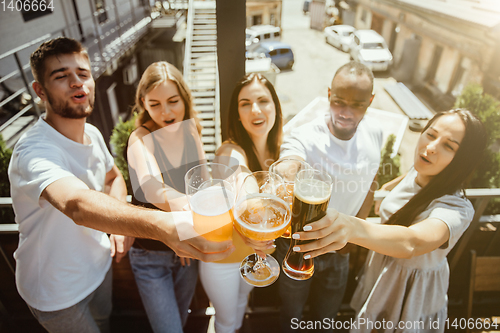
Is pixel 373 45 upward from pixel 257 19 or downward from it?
downward

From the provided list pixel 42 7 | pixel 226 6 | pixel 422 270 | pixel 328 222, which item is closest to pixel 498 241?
pixel 422 270

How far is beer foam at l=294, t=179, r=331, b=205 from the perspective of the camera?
111 cm

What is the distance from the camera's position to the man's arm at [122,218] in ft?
3.60

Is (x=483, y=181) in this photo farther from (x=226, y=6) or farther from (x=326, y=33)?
(x=326, y=33)

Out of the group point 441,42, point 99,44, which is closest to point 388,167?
point 99,44

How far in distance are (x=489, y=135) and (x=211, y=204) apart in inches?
228

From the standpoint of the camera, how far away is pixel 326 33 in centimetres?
2309

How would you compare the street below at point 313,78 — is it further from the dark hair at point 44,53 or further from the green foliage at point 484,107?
the dark hair at point 44,53

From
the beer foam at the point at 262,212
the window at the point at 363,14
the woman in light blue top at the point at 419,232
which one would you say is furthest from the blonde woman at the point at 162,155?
the window at the point at 363,14

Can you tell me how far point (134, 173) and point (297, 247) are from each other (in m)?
1.16

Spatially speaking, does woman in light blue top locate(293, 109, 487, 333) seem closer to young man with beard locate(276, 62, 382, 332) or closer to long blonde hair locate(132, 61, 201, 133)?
young man with beard locate(276, 62, 382, 332)

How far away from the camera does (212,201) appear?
45.2 inches

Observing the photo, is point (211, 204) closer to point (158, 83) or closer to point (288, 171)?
point (288, 171)

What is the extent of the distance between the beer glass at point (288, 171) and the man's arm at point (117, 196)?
1258 millimetres
